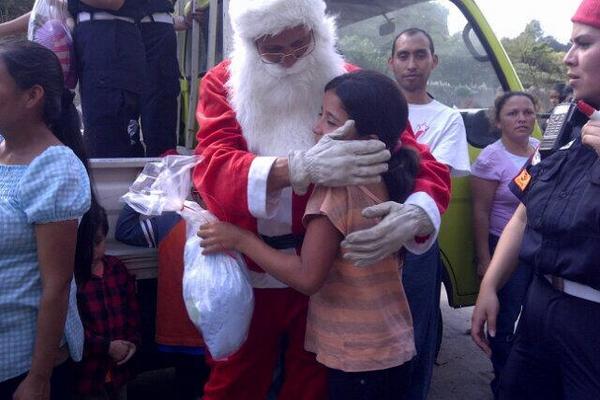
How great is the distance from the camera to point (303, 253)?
5.74 ft

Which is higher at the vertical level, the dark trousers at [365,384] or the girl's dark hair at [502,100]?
the girl's dark hair at [502,100]

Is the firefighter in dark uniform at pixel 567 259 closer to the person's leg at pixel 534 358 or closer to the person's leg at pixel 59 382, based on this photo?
the person's leg at pixel 534 358

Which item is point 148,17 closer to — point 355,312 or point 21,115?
point 21,115

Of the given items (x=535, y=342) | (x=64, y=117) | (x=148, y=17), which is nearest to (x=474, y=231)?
(x=535, y=342)

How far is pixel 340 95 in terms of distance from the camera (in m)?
1.75

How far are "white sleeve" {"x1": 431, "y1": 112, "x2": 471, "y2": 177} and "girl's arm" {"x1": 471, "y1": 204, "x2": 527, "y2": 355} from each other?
993 millimetres

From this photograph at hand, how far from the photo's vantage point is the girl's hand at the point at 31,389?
173cm

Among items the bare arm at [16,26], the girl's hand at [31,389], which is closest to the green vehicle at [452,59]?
the bare arm at [16,26]

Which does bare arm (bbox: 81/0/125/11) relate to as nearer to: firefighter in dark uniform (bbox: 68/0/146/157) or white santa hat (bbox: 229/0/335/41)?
firefighter in dark uniform (bbox: 68/0/146/157)

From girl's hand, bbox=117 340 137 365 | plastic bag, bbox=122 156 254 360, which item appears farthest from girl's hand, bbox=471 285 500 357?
girl's hand, bbox=117 340 137 365

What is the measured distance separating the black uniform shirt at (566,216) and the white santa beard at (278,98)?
2.34ft

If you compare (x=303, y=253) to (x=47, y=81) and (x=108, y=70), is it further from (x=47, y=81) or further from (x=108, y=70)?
(x=108, y=70)

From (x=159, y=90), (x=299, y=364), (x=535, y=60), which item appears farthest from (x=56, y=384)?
(x=535, y=60)

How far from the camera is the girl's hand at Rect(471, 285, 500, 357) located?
2105 millimetres
